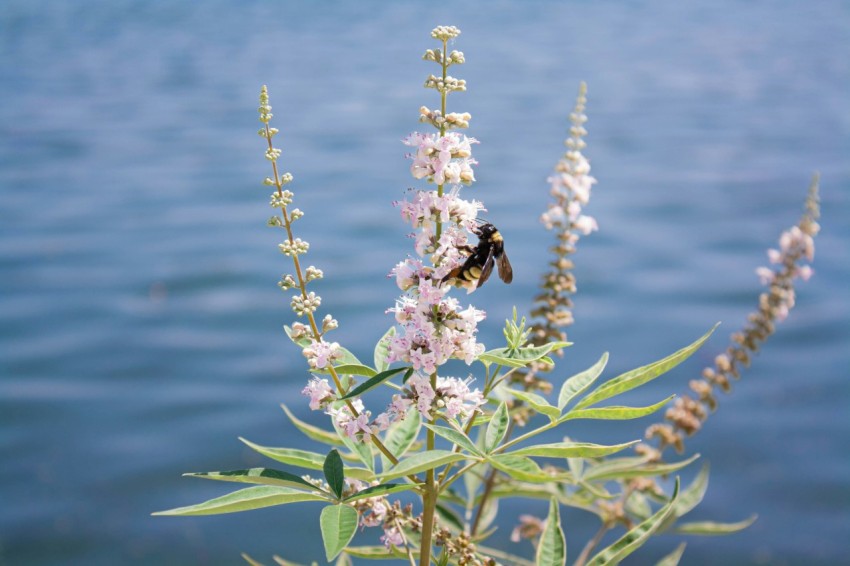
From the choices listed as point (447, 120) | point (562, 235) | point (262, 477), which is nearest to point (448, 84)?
point (447, 120)

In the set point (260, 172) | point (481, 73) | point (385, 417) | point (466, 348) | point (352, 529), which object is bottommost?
point (352, 529)

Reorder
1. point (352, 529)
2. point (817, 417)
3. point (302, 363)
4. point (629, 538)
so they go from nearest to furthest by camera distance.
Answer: point (352, 529)
point (629, 538)
point (817, 417)
point (302, 363)

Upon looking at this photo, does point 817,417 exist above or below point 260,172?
below

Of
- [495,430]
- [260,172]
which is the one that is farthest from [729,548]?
[260,172]

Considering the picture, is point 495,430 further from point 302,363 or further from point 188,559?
point 302,363

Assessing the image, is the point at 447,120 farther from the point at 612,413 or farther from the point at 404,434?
the point at 404,434

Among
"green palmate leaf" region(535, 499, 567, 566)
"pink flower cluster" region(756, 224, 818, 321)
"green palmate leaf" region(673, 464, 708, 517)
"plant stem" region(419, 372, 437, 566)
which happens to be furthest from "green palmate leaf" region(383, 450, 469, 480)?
"pink flower cluster" region(756, 224, 818, 321)

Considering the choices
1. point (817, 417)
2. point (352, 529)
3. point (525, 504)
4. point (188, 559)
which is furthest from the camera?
point (817, 417)
